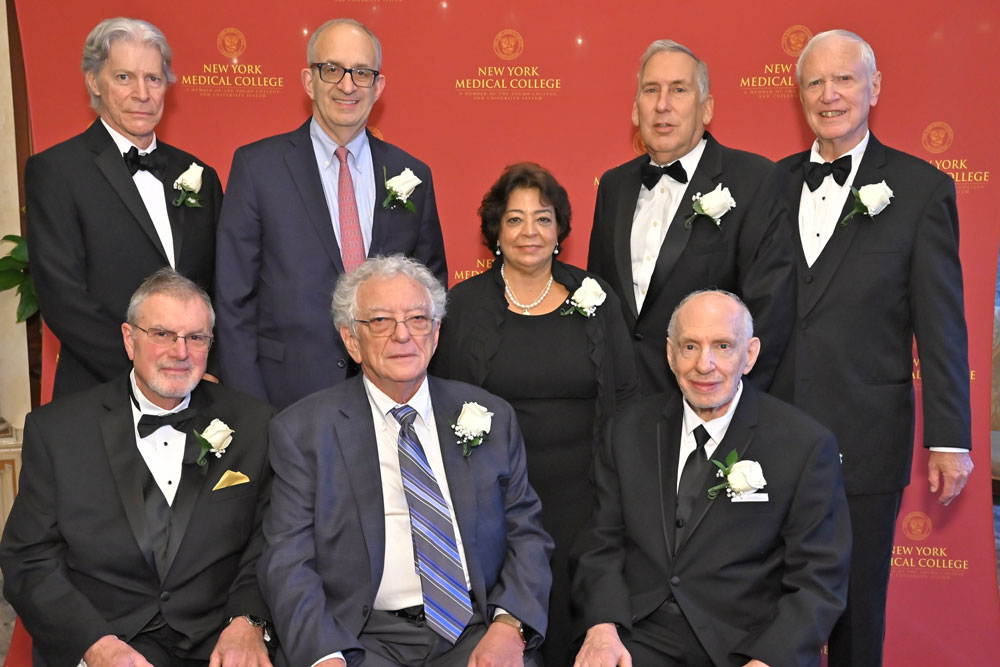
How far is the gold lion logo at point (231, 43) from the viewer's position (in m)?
5.31

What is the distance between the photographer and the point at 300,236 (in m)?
4.01

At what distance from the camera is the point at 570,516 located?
12.9 feet

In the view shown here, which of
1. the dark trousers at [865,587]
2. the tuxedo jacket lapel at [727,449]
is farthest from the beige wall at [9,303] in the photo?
the dark trousers at [865,587]

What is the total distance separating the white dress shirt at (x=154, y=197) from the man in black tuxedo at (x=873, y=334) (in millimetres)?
2601

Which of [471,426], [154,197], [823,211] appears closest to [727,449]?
[471,426]

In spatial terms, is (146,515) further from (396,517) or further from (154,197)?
(154,197)

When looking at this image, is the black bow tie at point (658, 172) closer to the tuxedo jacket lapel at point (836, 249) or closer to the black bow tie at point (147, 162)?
the tuxedo jacket lapel at point (836, 249)

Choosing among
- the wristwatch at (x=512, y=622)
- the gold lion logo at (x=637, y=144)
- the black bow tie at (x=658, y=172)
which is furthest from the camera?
the gold lion logo at (x=637, y=144)

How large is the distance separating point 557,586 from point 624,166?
1863mm

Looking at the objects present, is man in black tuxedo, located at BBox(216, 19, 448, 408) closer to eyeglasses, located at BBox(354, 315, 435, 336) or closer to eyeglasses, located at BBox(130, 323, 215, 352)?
eyeglasses, located at BBox(130, 323, 215, 352)

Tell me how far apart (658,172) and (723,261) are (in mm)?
481

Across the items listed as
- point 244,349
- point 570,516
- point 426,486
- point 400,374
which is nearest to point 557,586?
point 570,516

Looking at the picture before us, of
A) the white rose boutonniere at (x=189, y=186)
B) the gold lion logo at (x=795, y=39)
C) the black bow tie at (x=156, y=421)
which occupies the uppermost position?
the gold lion logo at (x=795, y=39)

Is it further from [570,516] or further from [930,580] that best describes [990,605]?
[570,516]
